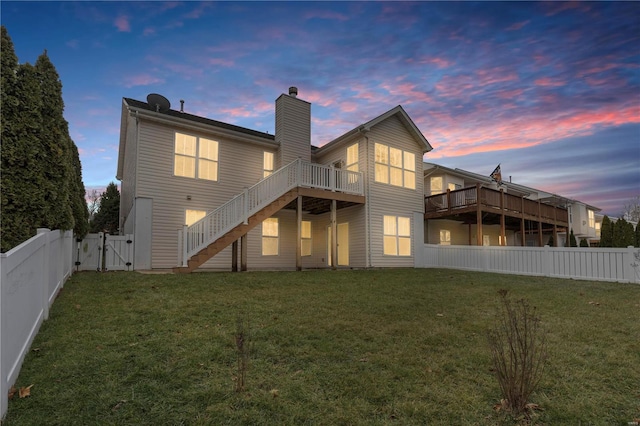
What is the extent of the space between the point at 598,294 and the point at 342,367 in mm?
7658

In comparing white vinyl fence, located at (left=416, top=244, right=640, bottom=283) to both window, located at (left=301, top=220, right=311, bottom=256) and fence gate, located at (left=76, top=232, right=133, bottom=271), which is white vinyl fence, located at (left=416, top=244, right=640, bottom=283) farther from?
fence gate, located at (left=76, top=232, right=133, bottom=271)

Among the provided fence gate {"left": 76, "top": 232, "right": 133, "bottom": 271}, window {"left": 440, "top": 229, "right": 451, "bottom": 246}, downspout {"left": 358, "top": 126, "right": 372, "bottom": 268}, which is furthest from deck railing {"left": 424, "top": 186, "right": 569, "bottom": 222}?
fence gate {"left": 76, "top": 232, "right": 133, "bottom": 271}

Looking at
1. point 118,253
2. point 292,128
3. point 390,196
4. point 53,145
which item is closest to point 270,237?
point 292,128

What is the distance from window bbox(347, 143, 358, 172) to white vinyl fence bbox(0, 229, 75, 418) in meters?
12.2

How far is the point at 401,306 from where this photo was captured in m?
6.22

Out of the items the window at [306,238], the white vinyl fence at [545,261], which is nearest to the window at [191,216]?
the window at [306,238]

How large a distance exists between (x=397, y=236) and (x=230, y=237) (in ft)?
27.9

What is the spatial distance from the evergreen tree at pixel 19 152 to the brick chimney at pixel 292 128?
10.3 meters

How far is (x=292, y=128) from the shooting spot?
51.2 ft

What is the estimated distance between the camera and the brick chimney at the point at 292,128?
50.1 feet

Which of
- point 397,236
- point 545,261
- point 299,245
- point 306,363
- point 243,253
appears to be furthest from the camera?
point 397,236

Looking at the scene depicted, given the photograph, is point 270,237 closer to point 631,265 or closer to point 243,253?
point 243,253

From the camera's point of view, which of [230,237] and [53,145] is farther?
[230,237]

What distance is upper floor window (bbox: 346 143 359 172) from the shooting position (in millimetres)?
15422
